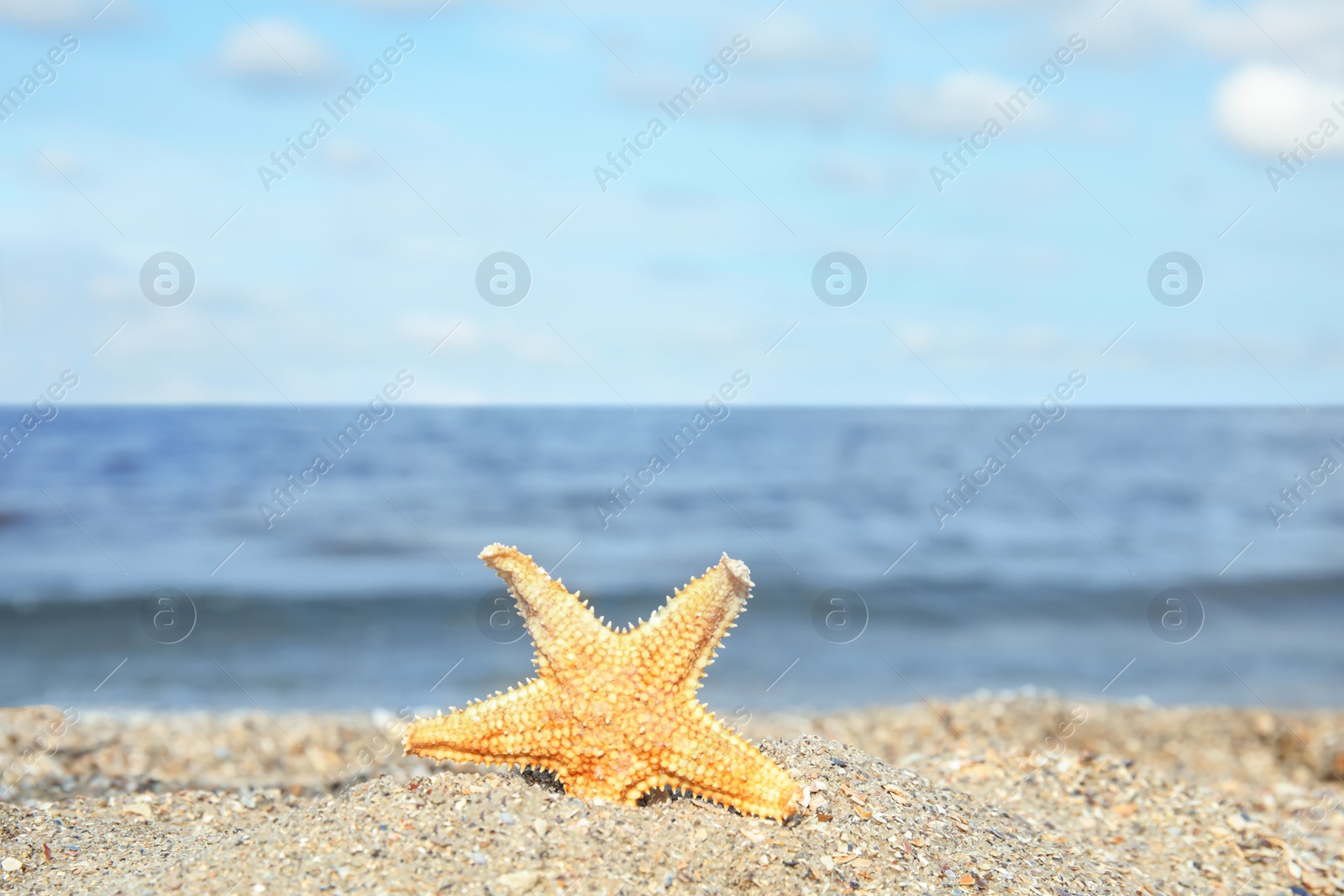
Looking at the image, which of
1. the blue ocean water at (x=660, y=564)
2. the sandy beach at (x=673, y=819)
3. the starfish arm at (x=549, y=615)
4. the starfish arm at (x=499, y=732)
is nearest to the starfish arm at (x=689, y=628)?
the starfish arm at (x=549, y=615)

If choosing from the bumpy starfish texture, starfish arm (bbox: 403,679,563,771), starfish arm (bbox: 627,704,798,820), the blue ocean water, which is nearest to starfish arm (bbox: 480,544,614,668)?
the bumpy starfish texture

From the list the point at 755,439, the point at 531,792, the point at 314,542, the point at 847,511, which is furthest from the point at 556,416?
the point at 531,792

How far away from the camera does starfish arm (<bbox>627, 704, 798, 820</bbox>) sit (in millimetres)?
3928

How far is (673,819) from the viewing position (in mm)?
3988

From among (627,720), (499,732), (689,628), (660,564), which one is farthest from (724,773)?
(660,564)

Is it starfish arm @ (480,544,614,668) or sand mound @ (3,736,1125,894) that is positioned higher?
starfish arm @ (480,544,614,668)

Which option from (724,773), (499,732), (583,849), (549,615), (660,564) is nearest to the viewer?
(583,849)

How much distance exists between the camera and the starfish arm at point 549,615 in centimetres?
412

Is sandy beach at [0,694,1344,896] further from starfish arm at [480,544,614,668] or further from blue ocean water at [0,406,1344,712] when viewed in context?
blue ocean water at [0,406,1344,712]

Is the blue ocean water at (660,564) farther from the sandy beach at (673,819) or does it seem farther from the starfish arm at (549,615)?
the starfish arm at (549,615)

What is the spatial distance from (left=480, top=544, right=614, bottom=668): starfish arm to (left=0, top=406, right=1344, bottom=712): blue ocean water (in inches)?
267

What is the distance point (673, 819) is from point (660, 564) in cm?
1409

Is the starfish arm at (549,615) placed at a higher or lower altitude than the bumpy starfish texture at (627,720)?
higher

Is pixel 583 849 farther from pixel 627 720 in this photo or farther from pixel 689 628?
pixel 689 628
